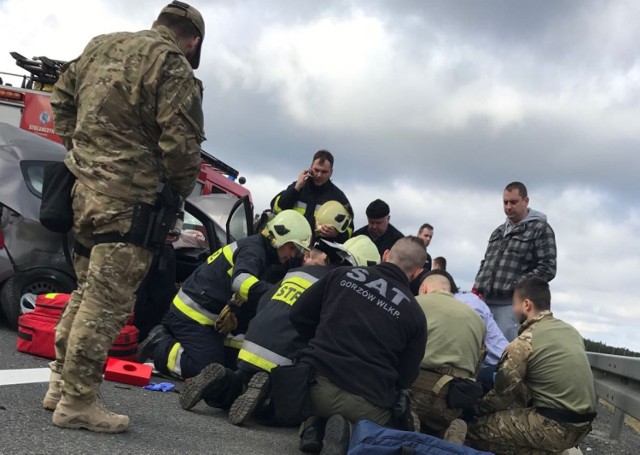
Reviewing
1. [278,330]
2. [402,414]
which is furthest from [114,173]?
[402,414]

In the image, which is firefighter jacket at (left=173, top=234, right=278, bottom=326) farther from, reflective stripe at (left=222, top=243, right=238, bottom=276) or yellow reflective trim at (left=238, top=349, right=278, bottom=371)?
yellow reflective trim at (left=238, top=349, right=278, bottom=371)

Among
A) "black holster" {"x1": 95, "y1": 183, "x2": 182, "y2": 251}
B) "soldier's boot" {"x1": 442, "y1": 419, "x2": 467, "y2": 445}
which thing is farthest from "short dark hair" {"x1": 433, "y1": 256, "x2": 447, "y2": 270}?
"black holster" {"x1": 95, "y1": 183, "x2": 182, "y2": 251}

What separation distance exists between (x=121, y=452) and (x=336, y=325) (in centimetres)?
132

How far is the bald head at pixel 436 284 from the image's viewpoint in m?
5.40

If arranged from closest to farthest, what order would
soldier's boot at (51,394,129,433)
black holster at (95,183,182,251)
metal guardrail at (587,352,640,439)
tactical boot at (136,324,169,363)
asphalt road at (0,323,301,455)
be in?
asphalt road at (0,323,301,455), soldier's boot at (51,394,129,433), black holster at (95,183,182,251), metal guardrail at (587,352,640,439), tactical boot at (136,324,169,363)

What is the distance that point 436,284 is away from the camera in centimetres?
542

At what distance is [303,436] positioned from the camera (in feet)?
13.3

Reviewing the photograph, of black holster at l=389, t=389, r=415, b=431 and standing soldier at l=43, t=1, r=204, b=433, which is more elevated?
standing soldier at l=43, t=1, r=204, b=433

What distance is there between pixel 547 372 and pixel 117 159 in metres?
3.06

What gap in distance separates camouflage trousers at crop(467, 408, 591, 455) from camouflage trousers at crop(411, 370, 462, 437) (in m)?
0.30

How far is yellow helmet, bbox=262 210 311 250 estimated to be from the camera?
5.68 meters

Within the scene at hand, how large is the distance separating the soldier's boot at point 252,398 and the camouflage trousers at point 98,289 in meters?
0.99

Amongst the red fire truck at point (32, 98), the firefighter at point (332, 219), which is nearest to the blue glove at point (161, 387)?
the firefighter at point (332, 219)

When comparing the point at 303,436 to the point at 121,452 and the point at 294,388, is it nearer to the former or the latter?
the point at 294,388
